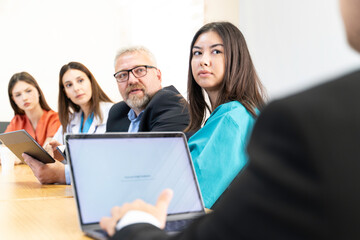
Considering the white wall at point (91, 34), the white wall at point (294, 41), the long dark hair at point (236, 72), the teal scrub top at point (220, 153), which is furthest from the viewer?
the white wall at point (91, 34)

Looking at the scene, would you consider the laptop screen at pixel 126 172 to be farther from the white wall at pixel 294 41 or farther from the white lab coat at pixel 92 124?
the white wall at pixel 294 41

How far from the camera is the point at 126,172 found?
943mm

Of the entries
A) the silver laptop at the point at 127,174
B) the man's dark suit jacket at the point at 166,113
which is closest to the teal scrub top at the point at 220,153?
the silver laptop at the point at 127,174

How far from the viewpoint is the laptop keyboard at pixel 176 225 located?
84cm

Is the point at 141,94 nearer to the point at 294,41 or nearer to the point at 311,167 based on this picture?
the point at 294,41

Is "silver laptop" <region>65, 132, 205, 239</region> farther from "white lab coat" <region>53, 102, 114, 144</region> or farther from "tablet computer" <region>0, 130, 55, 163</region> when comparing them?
"white lab coat" <region>53, 102, 114, 144</region>

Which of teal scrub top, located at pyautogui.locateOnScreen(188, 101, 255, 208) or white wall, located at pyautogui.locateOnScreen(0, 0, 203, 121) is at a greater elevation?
white wall, located at pyautogui.locateOnScreen(0, 0, 203, 121)

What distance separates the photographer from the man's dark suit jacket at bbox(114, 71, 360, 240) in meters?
0.37

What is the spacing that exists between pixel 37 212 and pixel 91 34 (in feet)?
12.7

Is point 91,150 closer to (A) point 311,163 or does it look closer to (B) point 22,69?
(A) point 311,163

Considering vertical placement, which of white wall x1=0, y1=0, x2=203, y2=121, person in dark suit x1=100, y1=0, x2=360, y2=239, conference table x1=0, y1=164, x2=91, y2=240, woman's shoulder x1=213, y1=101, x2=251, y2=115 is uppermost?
white wall x1=0, y1=0, x2=203, y2=121

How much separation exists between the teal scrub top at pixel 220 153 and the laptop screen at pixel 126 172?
41 centimetres

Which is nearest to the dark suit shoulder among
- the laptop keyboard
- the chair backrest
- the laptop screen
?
the laptop screen

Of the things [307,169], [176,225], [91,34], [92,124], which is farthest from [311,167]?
[91,34]
